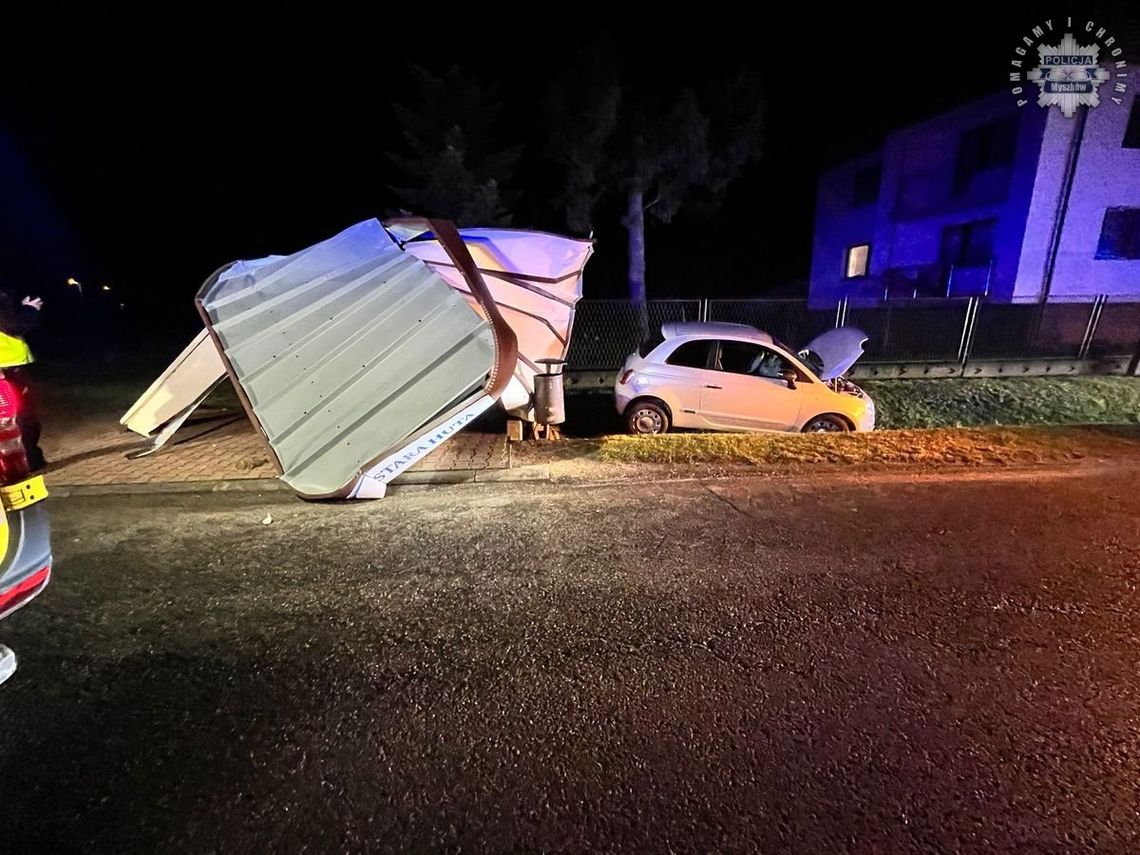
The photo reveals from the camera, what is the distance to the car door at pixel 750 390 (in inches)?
293

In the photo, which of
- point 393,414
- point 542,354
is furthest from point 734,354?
point 393,414

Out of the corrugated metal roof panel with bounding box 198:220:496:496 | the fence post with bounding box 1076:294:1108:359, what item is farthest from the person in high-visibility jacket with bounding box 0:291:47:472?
the fence post with bounding box 1076:294:1108:359

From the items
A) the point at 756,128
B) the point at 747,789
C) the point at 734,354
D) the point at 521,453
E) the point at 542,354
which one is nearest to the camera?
the point at 747,789

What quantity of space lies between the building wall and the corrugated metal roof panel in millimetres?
17235

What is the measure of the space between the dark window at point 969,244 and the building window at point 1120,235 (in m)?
2.50

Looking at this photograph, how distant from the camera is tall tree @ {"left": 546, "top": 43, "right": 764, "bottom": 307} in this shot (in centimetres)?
1473

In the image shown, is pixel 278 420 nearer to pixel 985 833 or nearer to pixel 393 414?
pixel 393 414

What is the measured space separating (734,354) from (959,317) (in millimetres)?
6584

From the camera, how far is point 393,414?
4867 millimetres

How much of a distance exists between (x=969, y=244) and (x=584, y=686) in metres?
20.3

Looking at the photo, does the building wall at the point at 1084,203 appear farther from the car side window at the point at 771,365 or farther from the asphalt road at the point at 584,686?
the asphalt road at the point at 584,686

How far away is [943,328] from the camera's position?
11234 mm

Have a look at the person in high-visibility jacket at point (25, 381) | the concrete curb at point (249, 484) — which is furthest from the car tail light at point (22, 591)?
the person in high-visibility jacket at point (25, 381)

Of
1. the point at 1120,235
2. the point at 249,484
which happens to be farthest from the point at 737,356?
the point at 1120,235
